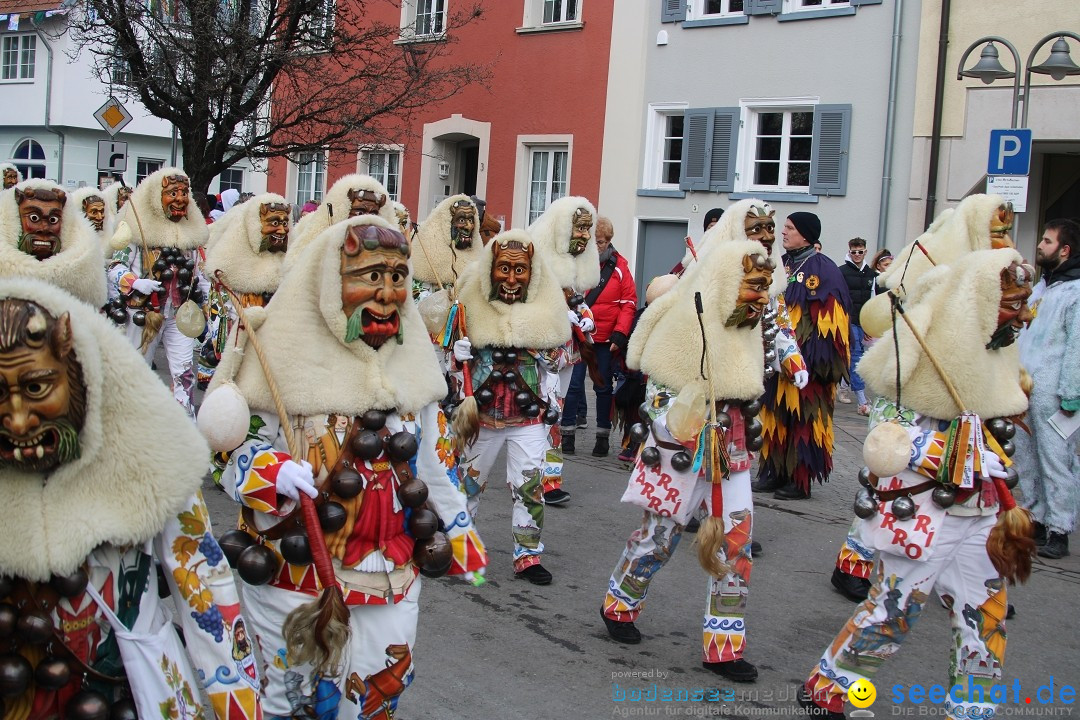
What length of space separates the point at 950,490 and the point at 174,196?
7.10 metres

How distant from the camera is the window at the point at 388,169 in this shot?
22.8 meters

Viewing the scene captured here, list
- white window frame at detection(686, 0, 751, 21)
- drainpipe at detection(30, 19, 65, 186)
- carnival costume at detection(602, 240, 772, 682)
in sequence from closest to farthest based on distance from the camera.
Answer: carnival costume at detection(602, 240, 772, 682) → white window frame at detection(686, 0, 751, 21) → drainpipe at detection(30, 19, 65, 186)

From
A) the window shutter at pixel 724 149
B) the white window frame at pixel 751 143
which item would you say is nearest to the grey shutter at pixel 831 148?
the white window frame at pixel 751 143

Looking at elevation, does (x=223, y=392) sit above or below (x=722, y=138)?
below

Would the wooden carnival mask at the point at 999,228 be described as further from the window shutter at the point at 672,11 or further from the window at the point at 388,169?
the window at the point at 388,169

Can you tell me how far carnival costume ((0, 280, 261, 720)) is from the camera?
2.25m

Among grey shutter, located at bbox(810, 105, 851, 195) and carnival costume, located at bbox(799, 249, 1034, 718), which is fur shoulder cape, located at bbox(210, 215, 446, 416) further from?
grey shutter, located at bbox(810, 105, 851, 195)

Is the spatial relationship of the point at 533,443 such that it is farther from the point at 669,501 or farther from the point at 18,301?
the point at 18,301

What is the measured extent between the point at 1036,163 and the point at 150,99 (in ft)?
40.6

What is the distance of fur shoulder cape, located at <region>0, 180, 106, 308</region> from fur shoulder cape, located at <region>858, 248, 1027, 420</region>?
3.51m

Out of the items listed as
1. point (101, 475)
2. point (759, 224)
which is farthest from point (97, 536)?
point (759, 224)

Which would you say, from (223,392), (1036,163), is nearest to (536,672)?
(223,392)

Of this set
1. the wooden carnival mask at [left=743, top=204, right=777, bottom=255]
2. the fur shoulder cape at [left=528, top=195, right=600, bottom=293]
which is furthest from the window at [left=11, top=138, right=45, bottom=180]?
the wooden carnival mask at [left=743, top=204, right=777, bottom=255]

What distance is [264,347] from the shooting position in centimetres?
347
